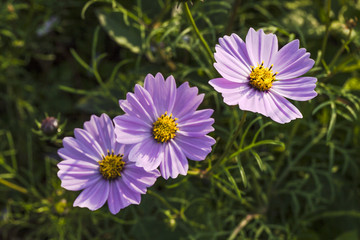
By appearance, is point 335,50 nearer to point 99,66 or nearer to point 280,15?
point 280,15

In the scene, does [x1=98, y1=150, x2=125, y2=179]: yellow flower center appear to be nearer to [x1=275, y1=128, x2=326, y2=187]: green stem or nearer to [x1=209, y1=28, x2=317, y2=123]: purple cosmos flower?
[x1=209, y1=28, x2=317, y2=123]: purple cosmos flower

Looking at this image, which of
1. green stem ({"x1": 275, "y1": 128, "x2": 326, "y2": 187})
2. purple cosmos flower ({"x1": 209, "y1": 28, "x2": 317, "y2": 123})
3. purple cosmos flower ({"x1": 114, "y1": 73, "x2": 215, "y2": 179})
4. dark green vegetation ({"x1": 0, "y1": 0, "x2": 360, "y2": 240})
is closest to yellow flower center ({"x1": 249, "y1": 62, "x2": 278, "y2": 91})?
purple cosmos flower ({"x1": 209, "y1": 28, "x2": 317, "y2": 123})

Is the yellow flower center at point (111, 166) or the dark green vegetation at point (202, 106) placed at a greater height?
the dark green vegetation at point (202, 106)

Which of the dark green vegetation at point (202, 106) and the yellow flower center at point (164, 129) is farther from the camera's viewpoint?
the dark green vegetation at point (202, 106)

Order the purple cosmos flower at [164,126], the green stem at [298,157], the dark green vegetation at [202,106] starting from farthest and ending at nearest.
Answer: the green stem at [298,157], the dark green vegetation at [202,106], the purple cosmos flower at [164,126]

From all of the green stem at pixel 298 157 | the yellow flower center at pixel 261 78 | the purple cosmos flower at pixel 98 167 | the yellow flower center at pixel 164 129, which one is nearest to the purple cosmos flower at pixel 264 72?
the yellow flower center at pixel 261 78

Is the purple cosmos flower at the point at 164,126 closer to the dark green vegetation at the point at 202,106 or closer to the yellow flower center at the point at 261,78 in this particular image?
the yellow flower center at the point at 261,78
